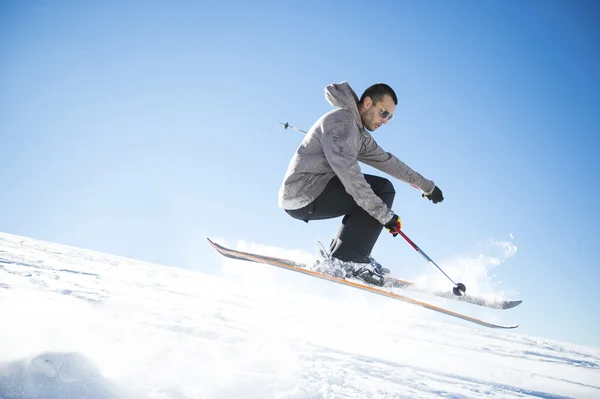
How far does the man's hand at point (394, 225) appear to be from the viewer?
3.07m

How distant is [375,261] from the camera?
11.7 ft

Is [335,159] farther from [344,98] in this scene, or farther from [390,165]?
[390,165]

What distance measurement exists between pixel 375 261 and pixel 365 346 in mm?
3104

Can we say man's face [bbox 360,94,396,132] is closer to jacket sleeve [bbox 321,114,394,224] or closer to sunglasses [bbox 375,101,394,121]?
sunglasses [bbox 375,101,394,121]

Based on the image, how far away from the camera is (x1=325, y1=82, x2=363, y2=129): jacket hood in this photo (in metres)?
3.26

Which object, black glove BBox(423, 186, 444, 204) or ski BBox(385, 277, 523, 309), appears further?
ski BBox(385, 277, 523, 309)

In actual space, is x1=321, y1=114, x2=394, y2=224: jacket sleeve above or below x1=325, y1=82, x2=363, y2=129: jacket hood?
below

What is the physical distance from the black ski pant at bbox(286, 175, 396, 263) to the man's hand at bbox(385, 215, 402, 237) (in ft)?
0.70

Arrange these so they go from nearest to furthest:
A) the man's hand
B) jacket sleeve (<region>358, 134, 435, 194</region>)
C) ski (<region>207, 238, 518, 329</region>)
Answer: the man's hand, ski (<region>207, 238, 518, 329</region>), jacket sleeve (<region>358, 134, 435, 194</region>)

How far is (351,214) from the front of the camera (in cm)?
339

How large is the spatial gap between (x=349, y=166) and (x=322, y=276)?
1343 mm

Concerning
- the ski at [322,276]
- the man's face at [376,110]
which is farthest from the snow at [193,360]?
the man's face at [376,110]

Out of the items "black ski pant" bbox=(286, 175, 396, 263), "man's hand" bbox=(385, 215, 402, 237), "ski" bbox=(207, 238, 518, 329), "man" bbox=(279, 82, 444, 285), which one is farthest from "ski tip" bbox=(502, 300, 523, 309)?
"man's hand" bbox=(385, 215, 402, 237)

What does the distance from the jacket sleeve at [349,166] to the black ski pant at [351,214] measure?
0.79 feet
